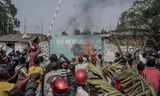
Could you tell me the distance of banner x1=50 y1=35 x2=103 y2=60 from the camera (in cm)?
2347

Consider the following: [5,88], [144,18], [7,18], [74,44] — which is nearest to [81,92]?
[5,88]

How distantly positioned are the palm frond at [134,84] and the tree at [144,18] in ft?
83.6

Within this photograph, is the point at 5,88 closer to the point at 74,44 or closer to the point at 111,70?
the point at 111,70

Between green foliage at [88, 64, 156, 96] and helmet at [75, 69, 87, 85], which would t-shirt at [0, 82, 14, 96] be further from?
green foliage at [88, 64, 156, 96]

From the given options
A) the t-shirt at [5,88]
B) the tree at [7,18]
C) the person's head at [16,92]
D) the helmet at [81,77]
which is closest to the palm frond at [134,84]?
the helmet at [81,77]

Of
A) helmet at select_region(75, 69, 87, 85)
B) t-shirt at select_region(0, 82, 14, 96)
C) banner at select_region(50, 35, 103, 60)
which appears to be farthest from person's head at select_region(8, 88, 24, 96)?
banner at select_region(50, 35, 103, 60)

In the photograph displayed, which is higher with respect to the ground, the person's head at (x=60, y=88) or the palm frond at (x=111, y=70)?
the palm frond at (x=111, y=70)

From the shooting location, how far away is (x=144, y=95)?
5027 mm

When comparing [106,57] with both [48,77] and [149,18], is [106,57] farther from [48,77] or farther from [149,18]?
[48,77]

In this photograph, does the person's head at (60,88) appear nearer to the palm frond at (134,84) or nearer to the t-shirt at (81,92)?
the palm frond at (134,84)

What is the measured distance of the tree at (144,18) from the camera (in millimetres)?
31469

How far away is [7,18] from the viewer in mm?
64875

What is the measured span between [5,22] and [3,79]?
58996mm

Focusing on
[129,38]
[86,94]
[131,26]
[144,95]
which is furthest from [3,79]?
[131,26]
